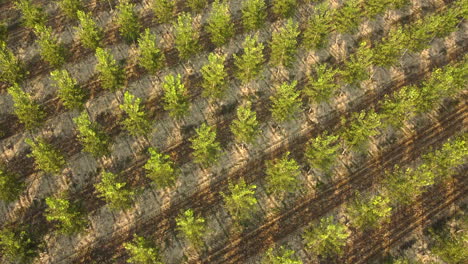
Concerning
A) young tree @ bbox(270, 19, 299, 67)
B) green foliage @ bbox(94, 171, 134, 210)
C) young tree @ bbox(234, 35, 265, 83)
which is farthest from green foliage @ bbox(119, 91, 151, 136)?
young tree @ bbox(270, 19, 299, 67)

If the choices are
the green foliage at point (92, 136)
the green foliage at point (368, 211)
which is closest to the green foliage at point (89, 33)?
the green foliage at point (92, 136)

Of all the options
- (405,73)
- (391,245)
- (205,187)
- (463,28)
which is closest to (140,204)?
(205,187)

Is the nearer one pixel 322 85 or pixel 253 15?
pixel 322 85

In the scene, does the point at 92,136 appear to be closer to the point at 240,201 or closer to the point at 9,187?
the point at 9,187

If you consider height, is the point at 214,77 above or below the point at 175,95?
above

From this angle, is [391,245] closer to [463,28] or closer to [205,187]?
[205,187]

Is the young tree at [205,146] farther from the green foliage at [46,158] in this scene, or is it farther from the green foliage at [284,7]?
the green foliage at [284,7]

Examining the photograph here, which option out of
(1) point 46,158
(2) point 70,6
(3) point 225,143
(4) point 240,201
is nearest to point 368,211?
(4) point 240,201
